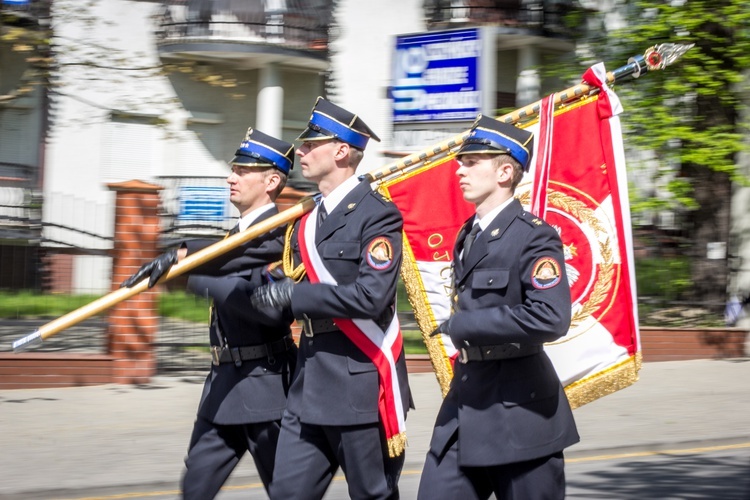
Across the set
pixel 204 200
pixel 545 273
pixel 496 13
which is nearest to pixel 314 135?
pixel 545 273

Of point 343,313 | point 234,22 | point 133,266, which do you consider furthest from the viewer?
point 234,22

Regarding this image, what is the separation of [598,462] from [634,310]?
3.25m

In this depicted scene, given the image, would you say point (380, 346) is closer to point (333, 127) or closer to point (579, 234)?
point (333, 127)

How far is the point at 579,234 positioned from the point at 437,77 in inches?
258

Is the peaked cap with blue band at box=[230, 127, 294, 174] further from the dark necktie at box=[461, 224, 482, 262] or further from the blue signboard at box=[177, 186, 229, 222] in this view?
the blue signboard at box=[177, 186, 229, 222]

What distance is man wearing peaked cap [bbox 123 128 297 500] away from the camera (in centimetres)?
503

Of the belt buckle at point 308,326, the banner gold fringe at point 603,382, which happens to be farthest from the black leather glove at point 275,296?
the banner gold fringe at point 603,382

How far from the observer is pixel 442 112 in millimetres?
11297

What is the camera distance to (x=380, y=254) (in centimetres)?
454

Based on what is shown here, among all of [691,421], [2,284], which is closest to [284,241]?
[691,421]

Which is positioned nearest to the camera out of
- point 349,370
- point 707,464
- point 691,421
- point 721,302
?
point 349,370

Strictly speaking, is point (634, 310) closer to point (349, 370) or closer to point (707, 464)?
point (349, 370)

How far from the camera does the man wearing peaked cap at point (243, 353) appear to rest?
503 centimetres

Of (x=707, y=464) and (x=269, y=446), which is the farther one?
(x=707, y=464)
